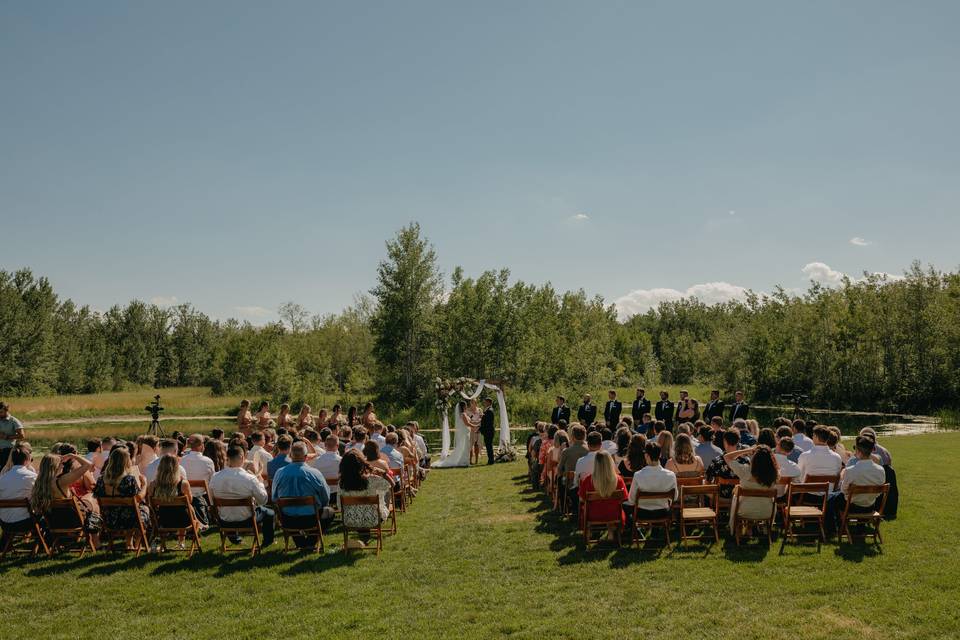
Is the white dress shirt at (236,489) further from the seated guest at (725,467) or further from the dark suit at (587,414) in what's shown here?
the dark suit at (587,414)

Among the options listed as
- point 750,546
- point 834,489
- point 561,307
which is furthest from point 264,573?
point 561,307

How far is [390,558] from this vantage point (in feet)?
27.8

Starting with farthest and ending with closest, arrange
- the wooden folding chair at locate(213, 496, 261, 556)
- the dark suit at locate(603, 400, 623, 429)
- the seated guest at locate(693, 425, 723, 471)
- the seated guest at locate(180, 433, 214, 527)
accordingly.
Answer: the dark suit at locate(603, 400, 623, 429)
the seated guest at locate(693, 425, 723, 471)
the seated guest at locate(180, 433, 214, 527)
the wooden folding chair at locate(213, 496, 261, 556)

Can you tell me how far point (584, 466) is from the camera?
962 centimetres

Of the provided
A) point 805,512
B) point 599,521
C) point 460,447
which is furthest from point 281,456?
point 460,447

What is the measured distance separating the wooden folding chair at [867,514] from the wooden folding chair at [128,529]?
948cm

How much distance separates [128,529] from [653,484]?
721 centimetres

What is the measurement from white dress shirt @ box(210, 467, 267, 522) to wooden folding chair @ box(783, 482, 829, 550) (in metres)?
7.08

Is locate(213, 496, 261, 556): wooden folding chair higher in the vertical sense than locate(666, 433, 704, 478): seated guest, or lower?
lower

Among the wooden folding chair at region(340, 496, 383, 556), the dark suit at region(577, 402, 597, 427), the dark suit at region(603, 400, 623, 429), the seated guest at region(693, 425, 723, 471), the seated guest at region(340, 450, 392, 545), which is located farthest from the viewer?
the dark suit at region(603, 400, 623, 429)

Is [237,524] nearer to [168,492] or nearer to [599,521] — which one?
[168,492]

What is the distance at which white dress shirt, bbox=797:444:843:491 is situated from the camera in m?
9.02

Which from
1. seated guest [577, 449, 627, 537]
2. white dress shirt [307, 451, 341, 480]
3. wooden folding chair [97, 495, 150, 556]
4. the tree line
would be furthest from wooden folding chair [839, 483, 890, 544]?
the tree line

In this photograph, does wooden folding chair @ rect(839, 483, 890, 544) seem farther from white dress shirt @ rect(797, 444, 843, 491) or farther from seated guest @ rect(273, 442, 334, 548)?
seated guest @ rect(273, 442, 334, 548)
